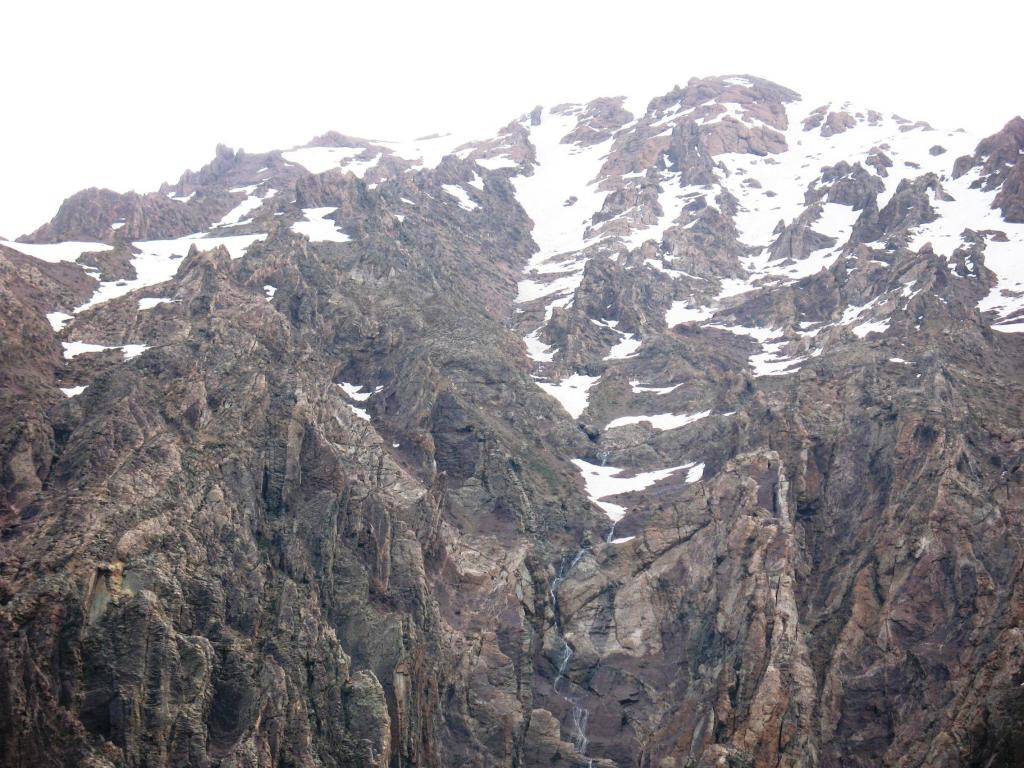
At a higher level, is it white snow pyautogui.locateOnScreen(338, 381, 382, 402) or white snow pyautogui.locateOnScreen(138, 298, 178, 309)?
white snow pyautogui.locateOnScreen(138, 298, 178, 309)

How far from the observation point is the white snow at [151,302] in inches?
2527

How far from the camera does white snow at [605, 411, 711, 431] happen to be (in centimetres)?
8025

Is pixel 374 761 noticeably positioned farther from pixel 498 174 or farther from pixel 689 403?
pixel 498 174

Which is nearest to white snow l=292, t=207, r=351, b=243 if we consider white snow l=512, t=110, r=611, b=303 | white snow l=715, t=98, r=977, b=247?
white snow l=512, t=110, r=611, b=303

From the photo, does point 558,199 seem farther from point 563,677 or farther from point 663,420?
point 563,677

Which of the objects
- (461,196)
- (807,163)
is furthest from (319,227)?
(807,163)

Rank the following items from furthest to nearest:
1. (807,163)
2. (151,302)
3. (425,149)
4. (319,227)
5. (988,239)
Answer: (425,149)
(807,163)
(988,239)
(319,227)
(151,302)

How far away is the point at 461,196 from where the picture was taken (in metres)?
139

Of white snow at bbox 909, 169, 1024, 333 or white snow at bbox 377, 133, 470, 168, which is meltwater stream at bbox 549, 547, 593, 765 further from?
white snow at bbox 377, 133, 470, 168

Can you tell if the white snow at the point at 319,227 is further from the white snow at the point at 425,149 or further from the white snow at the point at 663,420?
the white snow at the point at 425,149

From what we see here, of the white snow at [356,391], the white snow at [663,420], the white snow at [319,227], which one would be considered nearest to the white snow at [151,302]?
the white snow at [356,391]

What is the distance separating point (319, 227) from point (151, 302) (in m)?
32.2

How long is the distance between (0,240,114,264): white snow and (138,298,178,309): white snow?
10440 mm

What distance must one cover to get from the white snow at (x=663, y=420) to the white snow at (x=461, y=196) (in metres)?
60.2
